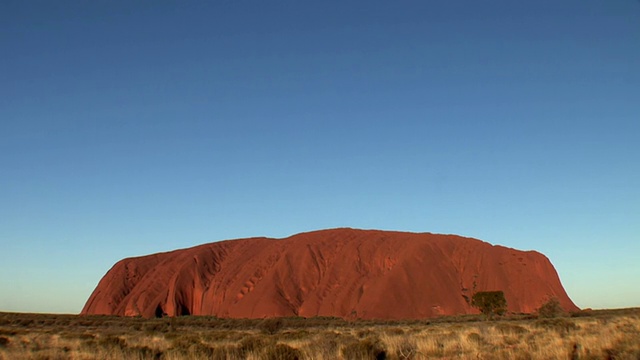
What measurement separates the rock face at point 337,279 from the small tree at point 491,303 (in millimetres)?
4716

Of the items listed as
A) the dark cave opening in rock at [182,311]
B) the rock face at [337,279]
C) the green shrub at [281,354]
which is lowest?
the green shrub at [281,354]

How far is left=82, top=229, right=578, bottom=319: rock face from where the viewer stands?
2621 inches

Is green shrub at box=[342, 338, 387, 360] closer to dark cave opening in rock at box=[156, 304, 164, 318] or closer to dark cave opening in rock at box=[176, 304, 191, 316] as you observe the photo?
dark cave opening in rock at box=[176, 304, 191, 316]

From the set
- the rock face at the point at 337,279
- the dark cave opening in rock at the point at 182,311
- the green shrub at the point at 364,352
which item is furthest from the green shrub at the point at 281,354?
the dark cave opening in rock at the point at 182,311

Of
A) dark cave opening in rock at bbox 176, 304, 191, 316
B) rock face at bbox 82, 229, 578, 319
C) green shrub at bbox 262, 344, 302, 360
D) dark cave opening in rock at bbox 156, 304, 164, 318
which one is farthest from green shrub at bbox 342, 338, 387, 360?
dark cave opening in rock at bbox 156, 304, 164, 318

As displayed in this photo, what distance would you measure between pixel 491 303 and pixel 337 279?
71.5ft

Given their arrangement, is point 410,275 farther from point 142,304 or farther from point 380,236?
point 142,304

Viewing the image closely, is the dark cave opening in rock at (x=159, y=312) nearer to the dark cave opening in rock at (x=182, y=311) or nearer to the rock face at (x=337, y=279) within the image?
the rock face at (x=337, y=279)

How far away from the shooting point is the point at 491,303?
195 feet

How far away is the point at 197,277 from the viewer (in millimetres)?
81250

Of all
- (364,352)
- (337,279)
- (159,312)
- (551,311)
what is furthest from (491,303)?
(364,352)

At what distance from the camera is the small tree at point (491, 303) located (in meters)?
59.0

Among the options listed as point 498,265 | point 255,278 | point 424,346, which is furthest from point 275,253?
point 424,346

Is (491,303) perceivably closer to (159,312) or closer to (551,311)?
(551,311)
